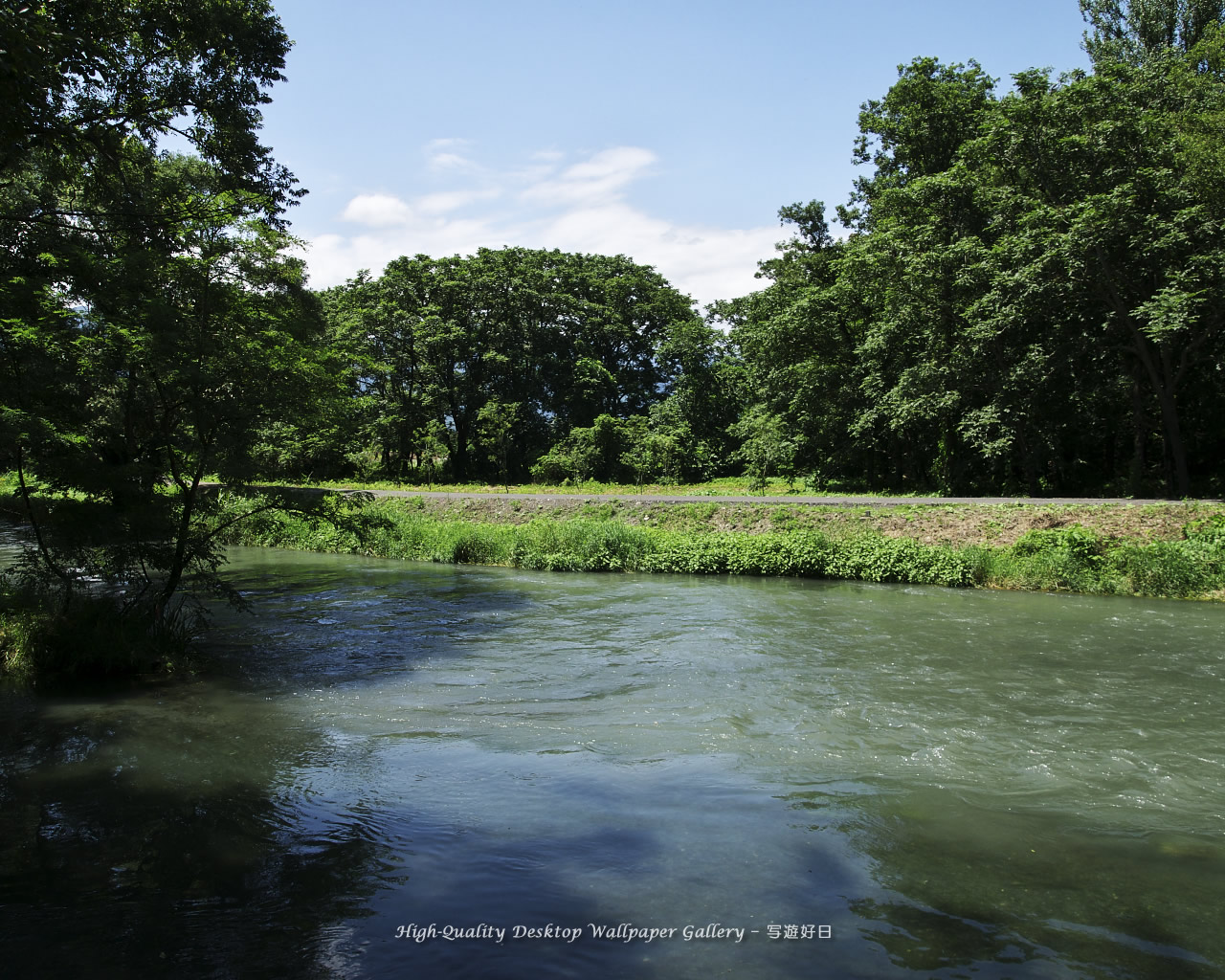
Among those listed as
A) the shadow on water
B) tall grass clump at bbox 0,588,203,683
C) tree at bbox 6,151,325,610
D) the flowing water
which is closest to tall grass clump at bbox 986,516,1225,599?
the flowing water

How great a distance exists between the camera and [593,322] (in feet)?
168

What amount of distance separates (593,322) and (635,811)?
1839 inches

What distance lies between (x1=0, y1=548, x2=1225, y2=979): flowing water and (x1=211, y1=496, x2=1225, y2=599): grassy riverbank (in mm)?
4043

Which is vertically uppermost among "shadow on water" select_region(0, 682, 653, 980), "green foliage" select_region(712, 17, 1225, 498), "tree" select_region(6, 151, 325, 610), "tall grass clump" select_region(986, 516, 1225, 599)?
"green foliage" select_region(712, 17, 1225, 498)

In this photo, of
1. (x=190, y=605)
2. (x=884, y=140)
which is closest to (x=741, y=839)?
(x=190, y=605)

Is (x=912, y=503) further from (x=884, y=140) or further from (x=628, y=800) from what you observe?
(x=884, y=140)

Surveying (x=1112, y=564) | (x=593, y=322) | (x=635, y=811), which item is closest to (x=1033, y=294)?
(x=1112, y=564)

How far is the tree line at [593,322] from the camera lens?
36.7 feet

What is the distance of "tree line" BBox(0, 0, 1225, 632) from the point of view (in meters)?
11.2

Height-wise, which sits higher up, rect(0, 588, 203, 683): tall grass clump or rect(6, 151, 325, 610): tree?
rect(6, 151, 325, 610): tree

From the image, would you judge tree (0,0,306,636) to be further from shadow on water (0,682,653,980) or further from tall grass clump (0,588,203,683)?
shadow on water (0,682,653,980)

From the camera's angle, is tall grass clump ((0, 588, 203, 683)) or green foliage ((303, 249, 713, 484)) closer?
tall grass clump ((0, 588, 203, 683))

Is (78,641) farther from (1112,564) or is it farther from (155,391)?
(1112,564)

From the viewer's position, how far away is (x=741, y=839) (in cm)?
602
